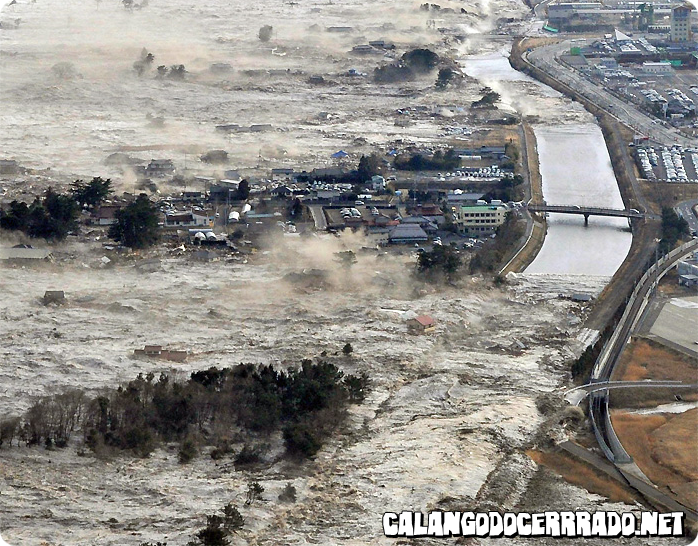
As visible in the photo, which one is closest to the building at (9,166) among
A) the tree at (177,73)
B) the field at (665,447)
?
the tree at (177,73)

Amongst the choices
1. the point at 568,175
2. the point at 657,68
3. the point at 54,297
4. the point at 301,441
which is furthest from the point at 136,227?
the point at 657,68

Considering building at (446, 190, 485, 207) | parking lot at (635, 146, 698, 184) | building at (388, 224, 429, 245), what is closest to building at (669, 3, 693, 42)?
parking lot at (635, 146, 698, 184)

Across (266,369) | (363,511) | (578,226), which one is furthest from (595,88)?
(363,511)

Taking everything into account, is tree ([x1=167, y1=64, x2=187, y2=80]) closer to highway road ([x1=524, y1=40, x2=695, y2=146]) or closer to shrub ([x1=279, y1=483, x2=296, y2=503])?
highway road ([x1=524, y1=40, x2=695, y2=146])

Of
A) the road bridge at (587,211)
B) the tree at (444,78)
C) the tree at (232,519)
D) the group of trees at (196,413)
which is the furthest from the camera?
the tree at (444,78)

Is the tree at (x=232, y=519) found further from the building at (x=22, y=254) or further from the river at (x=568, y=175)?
the river at (x=568, y=175)

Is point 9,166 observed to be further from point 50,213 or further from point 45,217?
point 45,217
